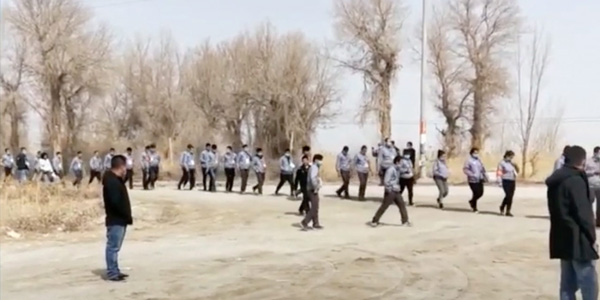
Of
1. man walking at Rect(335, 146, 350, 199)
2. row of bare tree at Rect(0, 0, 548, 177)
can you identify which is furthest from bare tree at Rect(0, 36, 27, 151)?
man walking at Rect(335, 146, 350, 199)

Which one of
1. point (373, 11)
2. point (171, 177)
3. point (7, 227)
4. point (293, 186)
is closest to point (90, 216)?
point (7, 227)

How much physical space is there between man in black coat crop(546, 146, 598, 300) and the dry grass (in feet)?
44.3

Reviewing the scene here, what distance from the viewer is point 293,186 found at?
1048 inches

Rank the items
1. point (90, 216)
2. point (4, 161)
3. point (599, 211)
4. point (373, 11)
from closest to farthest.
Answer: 1. point (599, 211)
2. point (90, 216)
3. point (4, 161)
4. point (373, 11)

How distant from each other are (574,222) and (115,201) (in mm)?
6357

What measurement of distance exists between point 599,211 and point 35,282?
12050mm

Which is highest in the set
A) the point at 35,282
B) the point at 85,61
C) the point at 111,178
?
the point at 85,61

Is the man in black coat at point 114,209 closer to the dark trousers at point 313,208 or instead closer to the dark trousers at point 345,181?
the dark trousers at point 313,208

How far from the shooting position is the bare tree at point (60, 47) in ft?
165

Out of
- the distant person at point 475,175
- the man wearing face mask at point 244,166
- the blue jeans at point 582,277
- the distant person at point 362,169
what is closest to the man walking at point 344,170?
the distant person at point 362,169

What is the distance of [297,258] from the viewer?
13.7 metres

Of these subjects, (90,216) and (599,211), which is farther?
(90,216)

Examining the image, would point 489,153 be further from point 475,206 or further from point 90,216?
point 90,216

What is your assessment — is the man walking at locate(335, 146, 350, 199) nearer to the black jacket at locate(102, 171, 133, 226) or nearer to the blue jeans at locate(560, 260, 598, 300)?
the black jacket at locate(102, 171, 133, 226)
